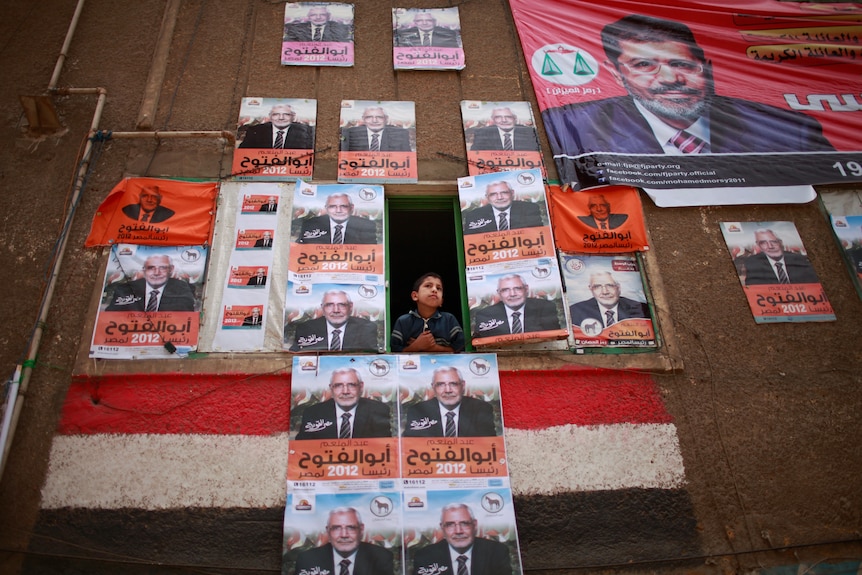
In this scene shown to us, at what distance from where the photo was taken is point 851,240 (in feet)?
16.2

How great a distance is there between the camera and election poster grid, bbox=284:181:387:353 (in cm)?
427

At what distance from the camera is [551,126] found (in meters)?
5.26

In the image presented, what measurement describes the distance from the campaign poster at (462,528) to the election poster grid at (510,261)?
3.72 ft

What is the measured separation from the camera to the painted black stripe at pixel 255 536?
357 centimetres

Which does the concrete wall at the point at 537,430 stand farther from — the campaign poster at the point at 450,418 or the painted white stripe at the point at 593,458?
the campaign poster at the point at 450,418

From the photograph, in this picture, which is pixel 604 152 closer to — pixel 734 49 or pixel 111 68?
pixel 734 49

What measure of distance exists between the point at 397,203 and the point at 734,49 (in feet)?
13.6

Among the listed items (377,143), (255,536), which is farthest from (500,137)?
(255,536)

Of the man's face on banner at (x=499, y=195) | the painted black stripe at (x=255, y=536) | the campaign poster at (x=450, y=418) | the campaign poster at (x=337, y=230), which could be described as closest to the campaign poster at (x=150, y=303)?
the campaign poster at (x=337, y=230)

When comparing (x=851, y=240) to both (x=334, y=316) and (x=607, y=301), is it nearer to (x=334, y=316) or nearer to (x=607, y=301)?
(x=607, y=301)

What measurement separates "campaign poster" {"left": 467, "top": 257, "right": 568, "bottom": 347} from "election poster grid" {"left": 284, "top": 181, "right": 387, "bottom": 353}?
2.54 feet

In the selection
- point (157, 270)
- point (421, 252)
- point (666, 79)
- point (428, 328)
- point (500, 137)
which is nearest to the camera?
point (157, 270)

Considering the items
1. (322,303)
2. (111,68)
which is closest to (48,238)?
(111,68)

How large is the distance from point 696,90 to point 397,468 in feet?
15.7
